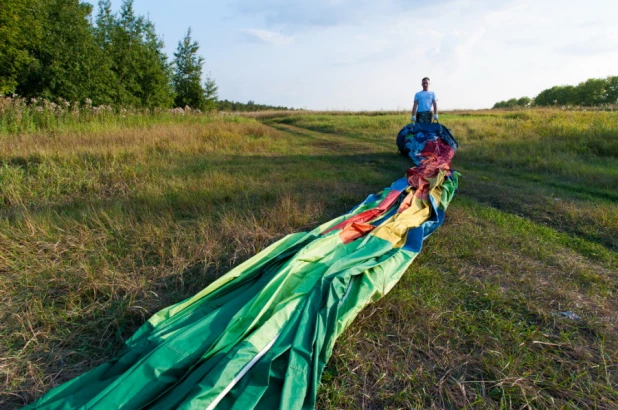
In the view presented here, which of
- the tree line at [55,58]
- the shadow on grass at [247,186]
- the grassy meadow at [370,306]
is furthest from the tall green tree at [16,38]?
the shadow on grass at [247,186]

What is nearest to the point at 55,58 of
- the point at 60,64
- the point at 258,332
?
the point at 60,64

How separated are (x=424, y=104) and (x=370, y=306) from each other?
683cm

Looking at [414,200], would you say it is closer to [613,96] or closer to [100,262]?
[100,262]

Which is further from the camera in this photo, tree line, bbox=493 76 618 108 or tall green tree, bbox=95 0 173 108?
tree line, bbox=493 76 618 108

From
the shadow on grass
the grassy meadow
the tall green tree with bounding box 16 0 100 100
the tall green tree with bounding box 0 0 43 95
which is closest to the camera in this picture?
the grassy meadow

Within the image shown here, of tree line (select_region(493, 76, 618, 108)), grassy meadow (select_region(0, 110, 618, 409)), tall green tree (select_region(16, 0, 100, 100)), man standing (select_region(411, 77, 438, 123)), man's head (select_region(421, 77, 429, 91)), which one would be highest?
tree line (select_region(493, 76, 618, 108))

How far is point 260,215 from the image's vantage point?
378 centimetres

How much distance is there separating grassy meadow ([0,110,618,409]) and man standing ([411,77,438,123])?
99.4 inches

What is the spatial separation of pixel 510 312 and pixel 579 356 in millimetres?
428

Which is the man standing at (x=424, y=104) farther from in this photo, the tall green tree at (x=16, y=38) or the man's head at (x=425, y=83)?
the tall green tree at (x=16, y=38)

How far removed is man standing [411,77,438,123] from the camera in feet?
25.7

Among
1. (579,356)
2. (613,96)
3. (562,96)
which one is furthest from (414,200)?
(562,96)

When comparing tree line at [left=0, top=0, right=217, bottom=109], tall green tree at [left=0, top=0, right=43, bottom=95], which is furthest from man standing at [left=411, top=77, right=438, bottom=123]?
tall green tree at [left=0, top=0, right=43, bottom=95]

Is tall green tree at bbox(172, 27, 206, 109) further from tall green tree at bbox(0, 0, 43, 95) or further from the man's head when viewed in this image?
the man's head
